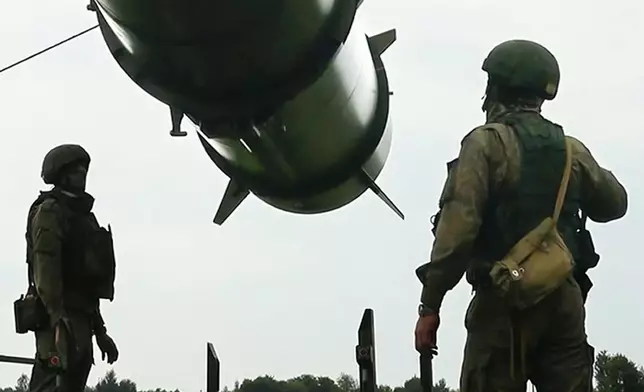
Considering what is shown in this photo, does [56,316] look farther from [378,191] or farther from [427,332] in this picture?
[378,191]

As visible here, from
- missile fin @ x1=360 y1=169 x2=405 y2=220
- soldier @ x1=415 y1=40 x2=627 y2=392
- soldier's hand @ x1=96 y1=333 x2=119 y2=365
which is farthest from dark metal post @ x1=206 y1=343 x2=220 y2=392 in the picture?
missile fin @ x1=360 y1=169 x2=405 y2=220

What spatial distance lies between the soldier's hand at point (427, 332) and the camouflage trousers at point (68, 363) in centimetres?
179

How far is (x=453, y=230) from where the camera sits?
11.3 feet

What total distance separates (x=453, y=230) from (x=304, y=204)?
13.4 feet

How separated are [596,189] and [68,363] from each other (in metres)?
2.23

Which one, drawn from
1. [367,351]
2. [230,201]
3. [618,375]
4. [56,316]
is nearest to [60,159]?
[56,316]

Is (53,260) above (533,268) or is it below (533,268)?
above

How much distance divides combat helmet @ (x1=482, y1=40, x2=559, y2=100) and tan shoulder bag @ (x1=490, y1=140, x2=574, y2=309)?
47cm

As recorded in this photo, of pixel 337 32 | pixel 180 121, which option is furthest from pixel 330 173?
pixel 337 32

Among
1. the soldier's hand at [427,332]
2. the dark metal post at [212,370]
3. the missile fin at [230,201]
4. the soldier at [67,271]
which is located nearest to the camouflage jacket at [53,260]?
the soldier at [67,271]

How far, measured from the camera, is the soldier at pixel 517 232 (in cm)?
358

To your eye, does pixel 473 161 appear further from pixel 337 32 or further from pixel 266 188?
pixel 266 188

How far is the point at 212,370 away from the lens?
5070mm

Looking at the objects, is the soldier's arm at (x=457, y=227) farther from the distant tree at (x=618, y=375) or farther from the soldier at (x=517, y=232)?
the distant tree at (x=618, y=375)
